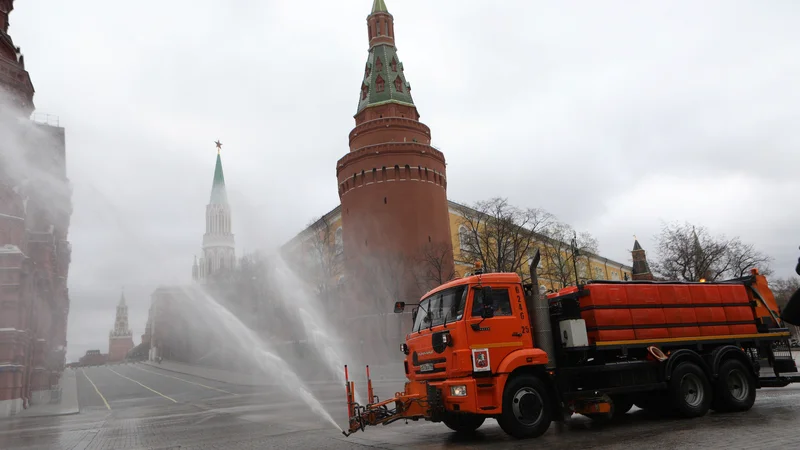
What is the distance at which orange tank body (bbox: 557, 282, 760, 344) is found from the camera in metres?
11.1

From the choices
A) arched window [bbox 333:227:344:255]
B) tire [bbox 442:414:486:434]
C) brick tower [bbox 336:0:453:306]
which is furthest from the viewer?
arched window [bbox 333:227:344:255]

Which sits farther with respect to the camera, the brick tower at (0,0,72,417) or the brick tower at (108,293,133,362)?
the brick tower at (108,293,133,362)

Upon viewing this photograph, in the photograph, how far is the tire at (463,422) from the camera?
433 inches

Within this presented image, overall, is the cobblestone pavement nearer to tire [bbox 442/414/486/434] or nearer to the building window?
tire [bbox 442/414/486/434]

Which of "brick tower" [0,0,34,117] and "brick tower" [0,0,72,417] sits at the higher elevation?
"brick tower" [0,0,34,117]

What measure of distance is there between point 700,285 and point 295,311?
120 feet

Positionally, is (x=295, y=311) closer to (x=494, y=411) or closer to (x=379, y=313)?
(x=379, y=313)

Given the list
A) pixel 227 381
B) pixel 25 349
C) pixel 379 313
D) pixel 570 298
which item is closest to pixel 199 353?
pixel 227 381

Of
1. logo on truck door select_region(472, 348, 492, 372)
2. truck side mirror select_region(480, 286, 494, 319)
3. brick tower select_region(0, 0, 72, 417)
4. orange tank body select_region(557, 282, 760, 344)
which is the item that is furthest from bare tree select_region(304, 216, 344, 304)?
logo on truck door select_region(472, 348, 492, 372)

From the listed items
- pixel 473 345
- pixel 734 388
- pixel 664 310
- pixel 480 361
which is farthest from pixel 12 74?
pixel 734 388

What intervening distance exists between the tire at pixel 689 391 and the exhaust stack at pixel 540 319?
2.88m

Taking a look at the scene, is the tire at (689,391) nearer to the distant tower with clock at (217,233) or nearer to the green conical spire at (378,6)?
the green conical spire at (378,6)

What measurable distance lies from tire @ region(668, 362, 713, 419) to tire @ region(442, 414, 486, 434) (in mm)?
4206

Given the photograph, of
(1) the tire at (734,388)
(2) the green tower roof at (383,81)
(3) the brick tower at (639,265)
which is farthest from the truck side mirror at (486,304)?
(3) the brick tower at (639,265)
